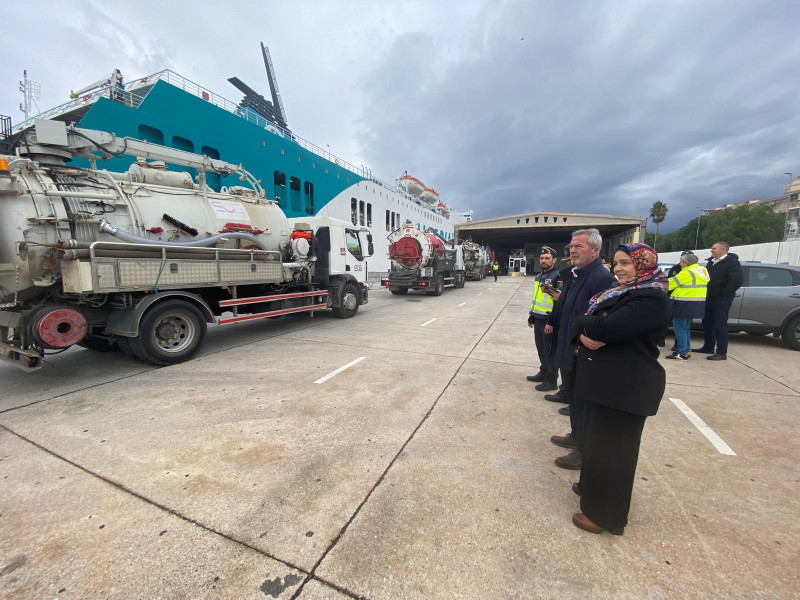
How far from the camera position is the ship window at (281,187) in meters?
19.6

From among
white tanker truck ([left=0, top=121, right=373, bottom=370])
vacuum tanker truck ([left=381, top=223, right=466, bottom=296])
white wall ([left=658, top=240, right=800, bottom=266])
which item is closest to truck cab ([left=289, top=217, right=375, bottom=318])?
white tanker truck ([left=0, top=121, right=373, bottom=370])

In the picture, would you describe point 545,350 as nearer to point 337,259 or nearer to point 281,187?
point 337,259

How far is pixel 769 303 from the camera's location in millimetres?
6168

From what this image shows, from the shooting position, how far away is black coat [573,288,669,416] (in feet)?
5.90

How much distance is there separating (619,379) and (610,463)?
505 mm

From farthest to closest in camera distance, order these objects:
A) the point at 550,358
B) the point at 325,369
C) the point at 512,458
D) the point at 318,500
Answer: the point at 325,369 < the point at 550,358 < the point at 512,458 < the point at 318,500

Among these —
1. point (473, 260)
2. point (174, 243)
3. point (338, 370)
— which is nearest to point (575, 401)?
point (338, 370)

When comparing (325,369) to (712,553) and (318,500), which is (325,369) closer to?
(318,500)

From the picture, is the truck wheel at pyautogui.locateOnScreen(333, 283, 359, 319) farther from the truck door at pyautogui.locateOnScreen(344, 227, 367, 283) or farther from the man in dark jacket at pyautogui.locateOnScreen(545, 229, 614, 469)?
the man in dark jacket at pyautogui.locateOnScreen(545, 229, 614, 469)

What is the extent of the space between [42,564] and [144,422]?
166 centimetres

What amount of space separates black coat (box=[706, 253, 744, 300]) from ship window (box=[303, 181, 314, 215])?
2069cm

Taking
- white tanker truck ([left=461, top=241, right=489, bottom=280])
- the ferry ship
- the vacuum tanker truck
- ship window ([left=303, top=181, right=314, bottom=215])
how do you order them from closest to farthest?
the ferry ship → the vacuum tanker truck → ship window ([left=303, top=181, right=314, bottom=215]) → white tanker truck ([left=461, top=241, right=489, bottom=280])

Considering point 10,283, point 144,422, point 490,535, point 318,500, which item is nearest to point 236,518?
point 318,500

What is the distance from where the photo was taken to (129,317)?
4.66 metres
